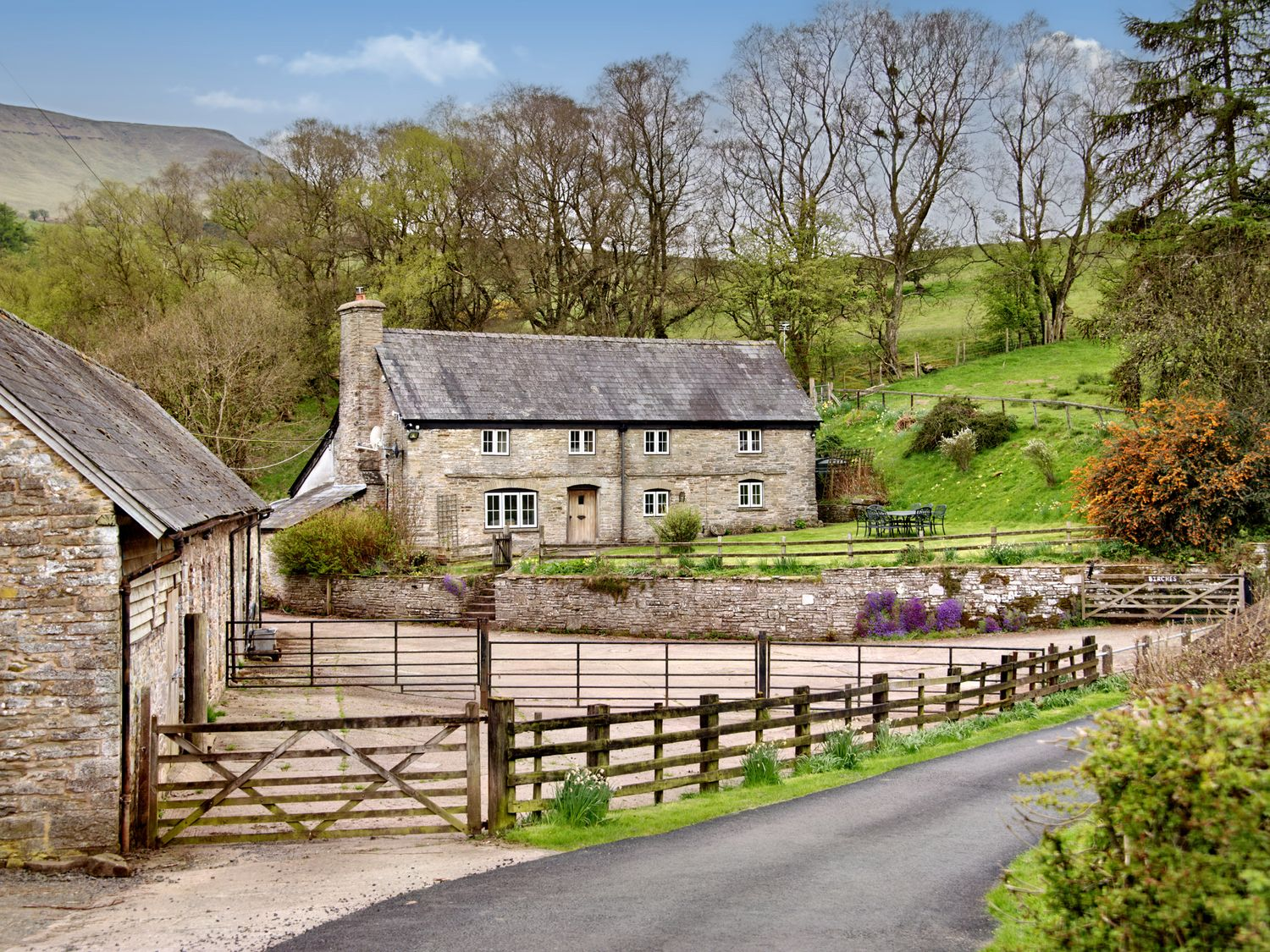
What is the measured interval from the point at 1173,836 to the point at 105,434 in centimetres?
1203

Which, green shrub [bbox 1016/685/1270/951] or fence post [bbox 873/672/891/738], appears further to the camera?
fence post [bbox 873/672/891/738]

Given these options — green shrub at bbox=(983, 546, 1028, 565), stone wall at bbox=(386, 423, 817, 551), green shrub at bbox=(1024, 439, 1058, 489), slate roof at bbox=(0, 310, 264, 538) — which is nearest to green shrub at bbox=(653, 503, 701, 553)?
stone wall at bbox=(386, 423, 817, 551)

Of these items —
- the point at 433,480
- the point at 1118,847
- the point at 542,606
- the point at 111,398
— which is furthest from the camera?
the point at 433,480

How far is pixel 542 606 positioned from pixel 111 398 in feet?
45.2

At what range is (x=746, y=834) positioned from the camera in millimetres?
10844

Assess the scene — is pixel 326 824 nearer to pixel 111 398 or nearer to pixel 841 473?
pixel 111 398

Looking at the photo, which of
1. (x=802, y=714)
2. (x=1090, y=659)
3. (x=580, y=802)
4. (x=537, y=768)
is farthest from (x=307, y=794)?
(x=1090, y=659)

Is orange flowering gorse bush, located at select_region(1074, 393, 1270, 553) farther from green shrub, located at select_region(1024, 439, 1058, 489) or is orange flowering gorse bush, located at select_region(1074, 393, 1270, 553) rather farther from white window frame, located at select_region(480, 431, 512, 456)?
white window frame, located at select_region(480, 431, 512, 456)

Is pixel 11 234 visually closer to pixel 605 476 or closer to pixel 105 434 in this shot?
pixel 605 476

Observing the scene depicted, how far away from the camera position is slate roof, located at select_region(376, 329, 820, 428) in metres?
34.5

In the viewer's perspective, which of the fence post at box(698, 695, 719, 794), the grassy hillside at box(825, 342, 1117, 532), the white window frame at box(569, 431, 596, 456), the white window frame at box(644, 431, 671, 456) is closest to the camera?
the fence post at box(698, 695, 719, 794)

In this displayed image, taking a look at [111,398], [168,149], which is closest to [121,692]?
[111,398]

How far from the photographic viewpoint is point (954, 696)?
54.1ft

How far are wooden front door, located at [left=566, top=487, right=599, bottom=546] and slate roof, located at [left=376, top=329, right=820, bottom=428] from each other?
2.50 m
